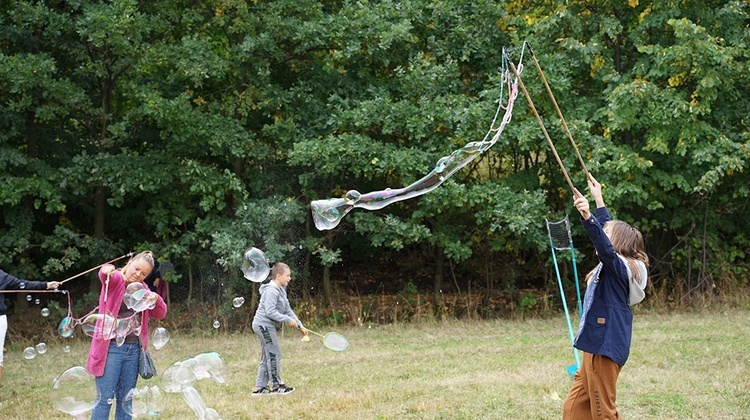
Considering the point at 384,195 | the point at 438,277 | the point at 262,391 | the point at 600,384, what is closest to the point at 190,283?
the point at 438,277

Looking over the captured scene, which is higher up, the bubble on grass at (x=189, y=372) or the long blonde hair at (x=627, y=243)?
the long blonde hair at (x=627, y=243)

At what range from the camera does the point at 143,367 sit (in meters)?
5.36

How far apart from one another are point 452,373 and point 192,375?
3.12 metres

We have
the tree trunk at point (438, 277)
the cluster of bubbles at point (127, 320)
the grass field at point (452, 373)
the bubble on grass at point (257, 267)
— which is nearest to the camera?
the cluster of bubbles at point (127, 320)

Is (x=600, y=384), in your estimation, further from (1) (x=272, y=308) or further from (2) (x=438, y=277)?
(2) (x=438, y=277)

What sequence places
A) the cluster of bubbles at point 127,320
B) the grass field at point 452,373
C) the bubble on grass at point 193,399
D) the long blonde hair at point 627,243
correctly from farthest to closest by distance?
the grass field at point 452,373 → the bubble on grass at point 193,399 → the cluster of bubbles at point 127,320 → the long blonde hair at point 627,243

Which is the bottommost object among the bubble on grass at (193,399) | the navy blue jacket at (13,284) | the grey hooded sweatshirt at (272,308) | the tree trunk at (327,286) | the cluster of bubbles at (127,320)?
the tree trunk at (327,286)

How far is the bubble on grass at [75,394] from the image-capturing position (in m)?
5.22

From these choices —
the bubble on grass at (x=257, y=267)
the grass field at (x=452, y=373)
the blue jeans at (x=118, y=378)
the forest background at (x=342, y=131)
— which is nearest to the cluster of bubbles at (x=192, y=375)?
the blue jeans at (x=118, y=378)

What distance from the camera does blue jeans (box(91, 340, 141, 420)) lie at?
5.21m

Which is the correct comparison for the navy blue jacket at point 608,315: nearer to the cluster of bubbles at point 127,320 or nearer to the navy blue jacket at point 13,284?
the cluster of bubbles at point 127,320

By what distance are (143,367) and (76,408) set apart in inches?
17.5

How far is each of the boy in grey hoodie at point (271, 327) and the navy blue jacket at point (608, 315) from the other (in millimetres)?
3278

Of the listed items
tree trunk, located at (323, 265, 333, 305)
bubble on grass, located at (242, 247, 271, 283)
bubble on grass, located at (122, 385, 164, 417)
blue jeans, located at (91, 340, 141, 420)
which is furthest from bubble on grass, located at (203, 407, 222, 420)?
tree trunk, located at (323, 265, 333, 305)
